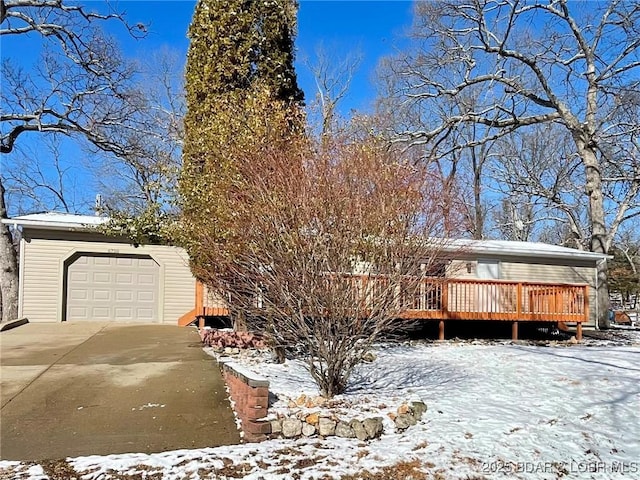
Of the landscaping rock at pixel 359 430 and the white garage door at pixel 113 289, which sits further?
the white garage door at pixel 113 289

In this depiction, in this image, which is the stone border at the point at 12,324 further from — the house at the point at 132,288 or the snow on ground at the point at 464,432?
the snow on ground at the point at 464,432

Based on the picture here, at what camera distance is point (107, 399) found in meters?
6.25

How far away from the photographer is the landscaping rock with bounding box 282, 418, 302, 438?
529cm

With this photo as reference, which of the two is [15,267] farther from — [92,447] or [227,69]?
[92,447]

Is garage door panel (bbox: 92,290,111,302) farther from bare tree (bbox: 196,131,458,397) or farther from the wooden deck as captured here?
bare tree (bbox: 196,131,458,397)

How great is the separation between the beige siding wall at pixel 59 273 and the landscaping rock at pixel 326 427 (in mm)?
8049

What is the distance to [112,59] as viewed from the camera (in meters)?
17.2

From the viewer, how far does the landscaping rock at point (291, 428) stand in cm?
529

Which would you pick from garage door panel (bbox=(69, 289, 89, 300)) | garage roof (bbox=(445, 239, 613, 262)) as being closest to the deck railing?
garage roof (bbox=(445, 239, 613, 262))

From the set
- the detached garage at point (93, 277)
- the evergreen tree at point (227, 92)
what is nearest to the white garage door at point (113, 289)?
the detached garage at point (93, 277)

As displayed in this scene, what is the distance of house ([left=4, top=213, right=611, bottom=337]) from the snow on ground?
3.51m

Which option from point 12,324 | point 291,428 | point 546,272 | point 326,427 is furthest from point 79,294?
point 546,272

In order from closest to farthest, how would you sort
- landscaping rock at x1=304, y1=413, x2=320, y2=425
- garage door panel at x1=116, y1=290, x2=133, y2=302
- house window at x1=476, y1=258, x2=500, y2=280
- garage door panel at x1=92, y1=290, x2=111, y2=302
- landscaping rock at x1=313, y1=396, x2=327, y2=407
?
1. landscaping rock at x1=304, y1=413, x2=320, y2=425
2. landscaping rock at x1=313, y1=396, x2=327, y2=407
3. garage door panel at x1=92, y1=290, x2=111, y2=302
4. garage door panel at x1=116, y1=290, x2=133, y2=302
5. house window at x1=476, y1=258, x2=500, y2=280

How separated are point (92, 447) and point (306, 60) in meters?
21.8
